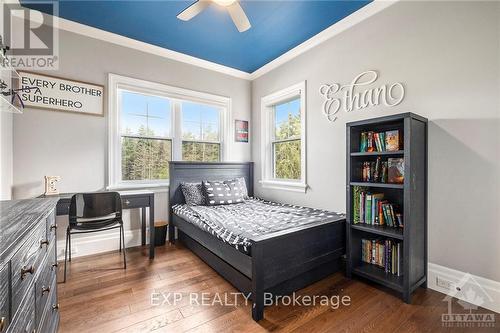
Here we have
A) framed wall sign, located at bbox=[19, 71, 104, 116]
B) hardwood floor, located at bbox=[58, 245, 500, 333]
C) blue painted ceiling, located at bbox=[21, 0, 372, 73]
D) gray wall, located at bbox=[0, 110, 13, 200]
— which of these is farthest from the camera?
framed wall sign, located at bbox=[19, 71, 104, 116]

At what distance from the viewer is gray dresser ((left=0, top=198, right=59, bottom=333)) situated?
687 millimetres

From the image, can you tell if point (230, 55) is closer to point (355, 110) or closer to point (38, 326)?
point (355, 110)

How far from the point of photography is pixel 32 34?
2.56 m

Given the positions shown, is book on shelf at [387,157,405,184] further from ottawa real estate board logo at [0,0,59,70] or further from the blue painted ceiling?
ottawa real estate board logo at [0,0,59,70]

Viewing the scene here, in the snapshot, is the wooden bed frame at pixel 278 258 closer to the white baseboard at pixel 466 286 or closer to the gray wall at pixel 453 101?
the white baseboard at pixel 466 286

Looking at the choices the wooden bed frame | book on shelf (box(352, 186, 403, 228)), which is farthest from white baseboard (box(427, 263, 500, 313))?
the wooden bed frame

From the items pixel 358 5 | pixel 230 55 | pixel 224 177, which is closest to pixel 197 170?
pixel 224 177

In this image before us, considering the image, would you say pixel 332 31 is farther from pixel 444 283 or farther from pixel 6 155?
pixel 6 155

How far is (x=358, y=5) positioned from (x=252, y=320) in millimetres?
3087

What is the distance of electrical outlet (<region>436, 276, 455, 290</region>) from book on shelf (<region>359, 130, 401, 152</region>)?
1160 millimetres

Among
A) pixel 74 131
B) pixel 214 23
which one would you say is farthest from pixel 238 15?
pixel 74 131

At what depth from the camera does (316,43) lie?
3.02m

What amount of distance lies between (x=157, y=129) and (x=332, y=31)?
2671 mm

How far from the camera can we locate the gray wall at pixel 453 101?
1.75m
